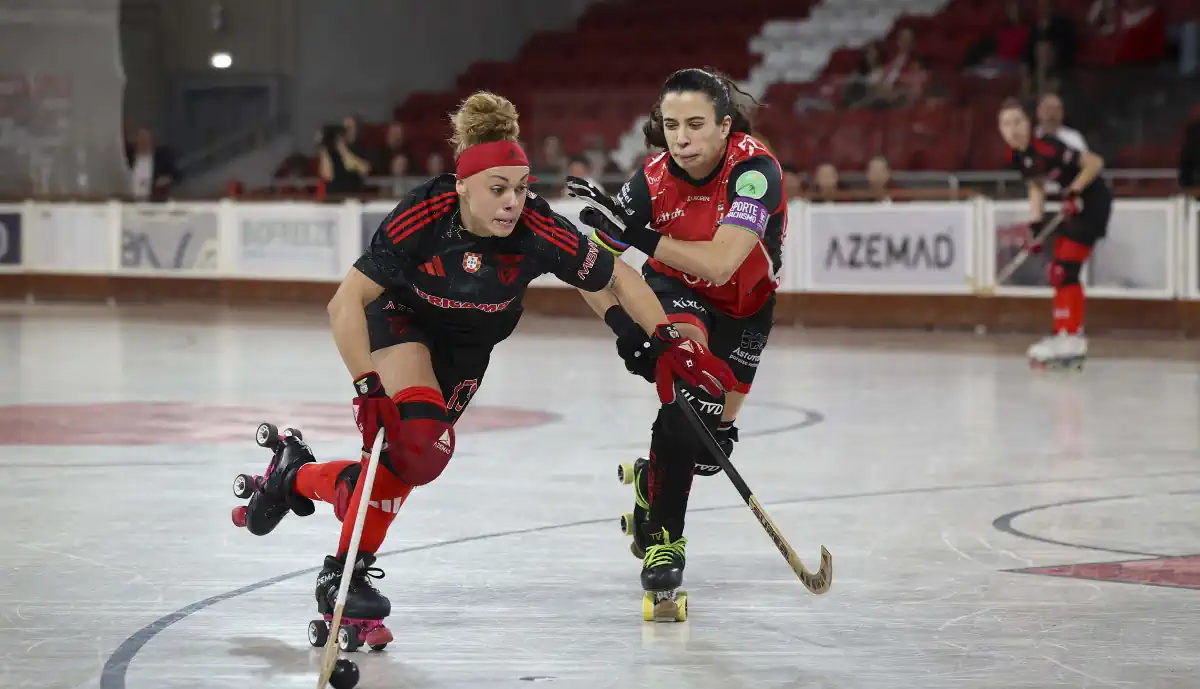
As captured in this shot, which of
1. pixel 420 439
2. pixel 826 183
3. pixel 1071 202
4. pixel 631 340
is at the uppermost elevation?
pixel 826 183

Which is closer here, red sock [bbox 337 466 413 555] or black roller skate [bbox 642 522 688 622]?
red sock [bbox 337 466 413 555]

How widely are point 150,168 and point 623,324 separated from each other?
1752 cm

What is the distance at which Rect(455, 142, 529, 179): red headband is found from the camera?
4.39 metres

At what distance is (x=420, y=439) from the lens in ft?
14.3

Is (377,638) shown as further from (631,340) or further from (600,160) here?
(600,160)

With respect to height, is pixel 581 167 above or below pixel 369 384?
above

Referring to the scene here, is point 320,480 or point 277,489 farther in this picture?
point 277,489

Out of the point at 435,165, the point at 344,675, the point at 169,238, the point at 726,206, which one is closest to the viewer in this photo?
the point at 344,675

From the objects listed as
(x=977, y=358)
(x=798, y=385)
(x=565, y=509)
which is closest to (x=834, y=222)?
(x=977, y=358)

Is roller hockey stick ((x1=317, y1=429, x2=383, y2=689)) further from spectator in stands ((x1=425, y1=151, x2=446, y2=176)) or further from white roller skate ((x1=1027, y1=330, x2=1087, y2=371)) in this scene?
spectator in stands ((x1=425, y1=151, x2=446, y2=176))

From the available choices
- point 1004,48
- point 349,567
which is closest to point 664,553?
point 349,567

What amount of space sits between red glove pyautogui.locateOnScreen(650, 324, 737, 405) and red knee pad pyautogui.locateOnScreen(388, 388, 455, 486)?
606 mm

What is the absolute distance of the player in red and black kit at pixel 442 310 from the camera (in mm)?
4324

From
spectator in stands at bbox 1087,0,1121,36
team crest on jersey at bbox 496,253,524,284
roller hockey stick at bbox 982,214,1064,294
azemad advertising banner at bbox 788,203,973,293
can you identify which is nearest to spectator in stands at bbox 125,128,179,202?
azemad advertising banner at bbox 788,203,973,293
